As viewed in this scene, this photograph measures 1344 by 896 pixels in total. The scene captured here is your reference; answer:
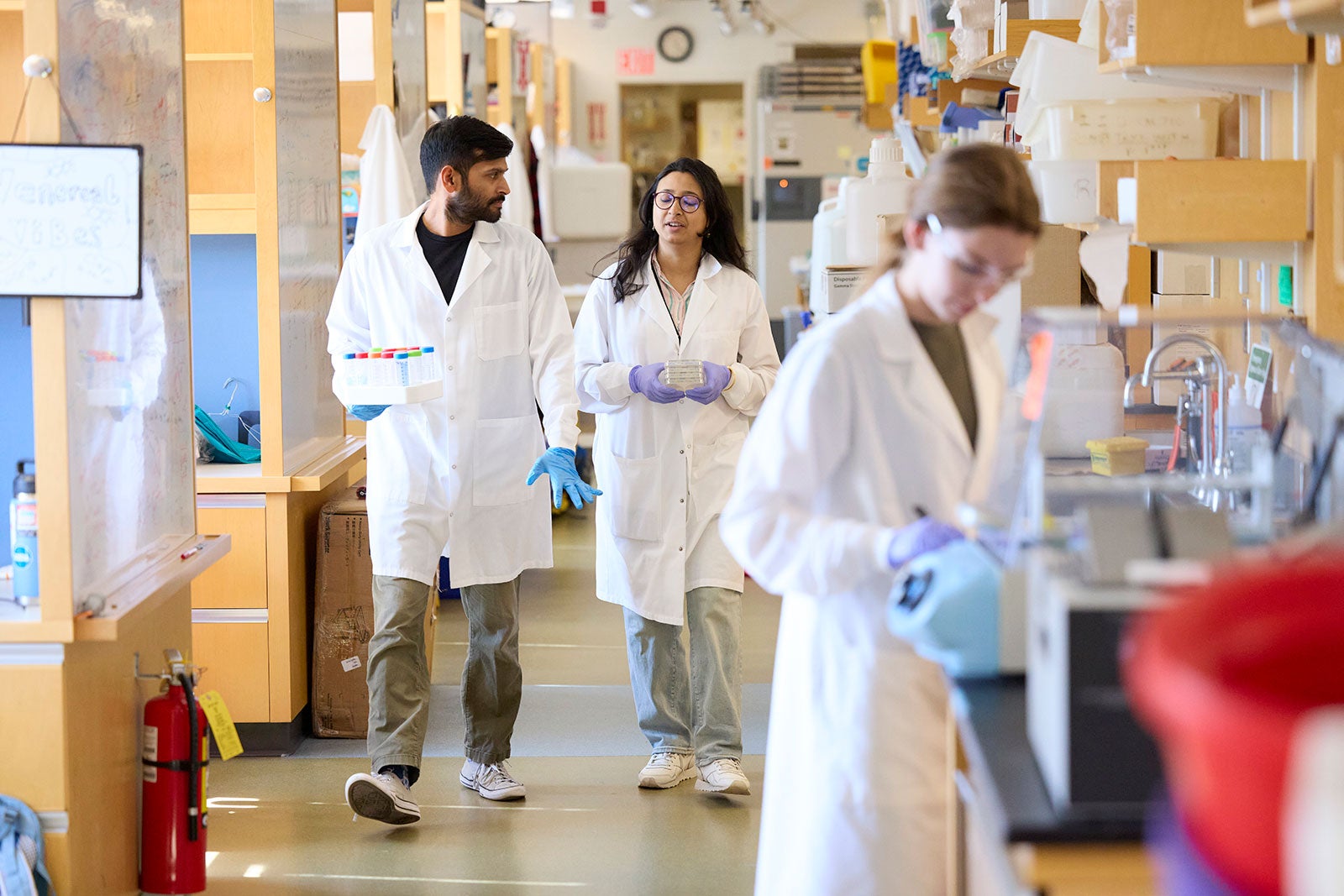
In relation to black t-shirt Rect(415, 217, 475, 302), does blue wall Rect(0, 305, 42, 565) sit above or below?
below

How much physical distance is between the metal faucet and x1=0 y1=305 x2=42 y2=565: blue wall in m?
2.60

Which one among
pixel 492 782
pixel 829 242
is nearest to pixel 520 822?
pixel 492 782

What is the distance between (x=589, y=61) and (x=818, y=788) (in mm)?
10738

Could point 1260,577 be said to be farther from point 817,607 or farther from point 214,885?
point 214,885

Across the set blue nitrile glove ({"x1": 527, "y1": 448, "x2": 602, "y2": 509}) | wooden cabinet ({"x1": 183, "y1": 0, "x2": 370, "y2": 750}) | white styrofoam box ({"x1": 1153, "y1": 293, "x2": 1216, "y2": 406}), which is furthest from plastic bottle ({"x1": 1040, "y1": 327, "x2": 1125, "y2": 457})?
wooden cabinet ({"x1": 183, "y1": 0, "x2": 370, "y2": 750})

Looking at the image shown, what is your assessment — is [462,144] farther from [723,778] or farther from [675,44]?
[675,44]

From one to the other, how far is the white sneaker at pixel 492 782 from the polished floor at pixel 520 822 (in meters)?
0.03

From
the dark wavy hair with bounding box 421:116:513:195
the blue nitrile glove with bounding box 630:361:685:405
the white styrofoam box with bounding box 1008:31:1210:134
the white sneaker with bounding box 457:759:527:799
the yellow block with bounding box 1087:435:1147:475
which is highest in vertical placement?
the white styrofoam box with bounding box 1008:31:1210:134

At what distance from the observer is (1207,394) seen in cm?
263

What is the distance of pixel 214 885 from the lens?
3064mm

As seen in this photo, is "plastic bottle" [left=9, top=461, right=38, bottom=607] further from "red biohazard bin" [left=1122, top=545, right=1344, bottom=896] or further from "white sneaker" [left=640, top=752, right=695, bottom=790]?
"red biohazard bin" [left=1122, top=545, right=1344, bottom=896]

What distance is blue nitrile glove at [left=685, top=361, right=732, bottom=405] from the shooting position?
3494mm

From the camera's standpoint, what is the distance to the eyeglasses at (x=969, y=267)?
177cm

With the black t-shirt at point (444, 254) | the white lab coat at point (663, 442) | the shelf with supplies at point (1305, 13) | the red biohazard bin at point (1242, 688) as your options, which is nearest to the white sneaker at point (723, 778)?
the white lab coat at point (663, 442)
